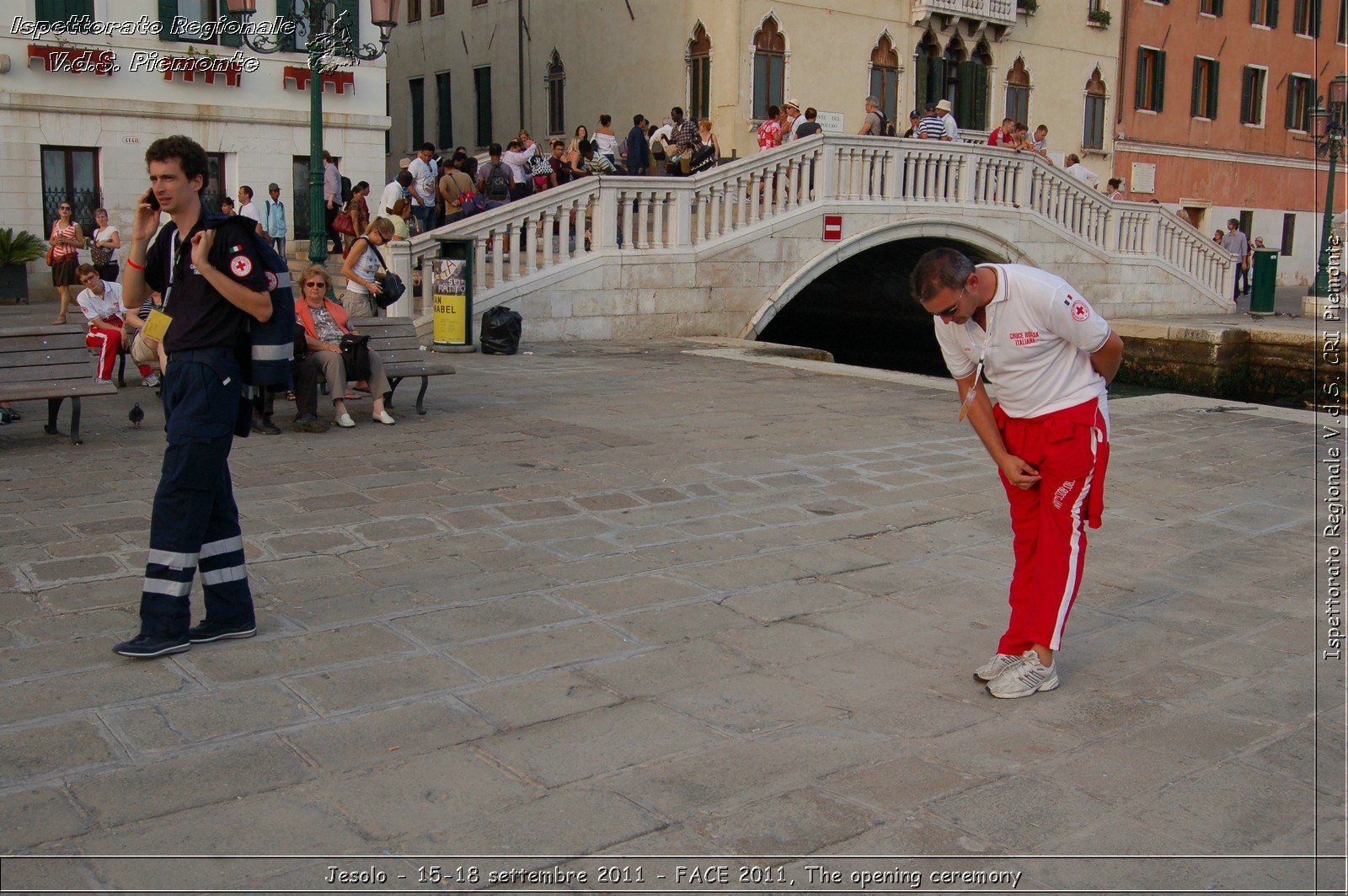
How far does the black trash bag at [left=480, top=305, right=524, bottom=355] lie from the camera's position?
45.6ft

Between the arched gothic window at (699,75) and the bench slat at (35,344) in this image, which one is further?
the arched gothic window at (699,75)

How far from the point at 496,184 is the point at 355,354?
29.2 ft

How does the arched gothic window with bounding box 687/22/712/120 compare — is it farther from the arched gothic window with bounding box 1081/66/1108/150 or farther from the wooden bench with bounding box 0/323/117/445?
the wooden bench with bounding box 0/323/117/445

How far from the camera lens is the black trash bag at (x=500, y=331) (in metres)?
13.9

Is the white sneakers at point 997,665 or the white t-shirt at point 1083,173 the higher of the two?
the white t-shirt at point 1083,173

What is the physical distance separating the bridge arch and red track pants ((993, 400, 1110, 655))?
39.5 feet

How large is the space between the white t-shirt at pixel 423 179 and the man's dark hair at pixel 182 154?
1355 cm

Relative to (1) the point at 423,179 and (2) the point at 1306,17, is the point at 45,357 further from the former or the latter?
(2) the point at 1306,17

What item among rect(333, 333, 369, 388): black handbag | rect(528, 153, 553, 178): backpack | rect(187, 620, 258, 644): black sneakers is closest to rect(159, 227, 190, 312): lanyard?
rect(187, 620, 258, 644): black sneakers

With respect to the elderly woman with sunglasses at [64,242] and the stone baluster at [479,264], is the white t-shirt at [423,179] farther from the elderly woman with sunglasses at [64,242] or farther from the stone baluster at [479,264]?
the elderly woman with sunglasses at [64,242]

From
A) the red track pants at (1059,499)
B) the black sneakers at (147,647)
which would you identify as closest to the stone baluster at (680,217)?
the red track pants at (1059,499)

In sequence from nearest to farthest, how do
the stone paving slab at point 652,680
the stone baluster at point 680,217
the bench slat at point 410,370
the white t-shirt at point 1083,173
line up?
the stone paving slab at point 652,680 < the bench slat at point 410,370 < the stone baluster at point 680,217 < the white t-shirt at point 1083,173

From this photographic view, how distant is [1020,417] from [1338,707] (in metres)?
1.46

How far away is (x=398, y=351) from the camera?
9.72m
